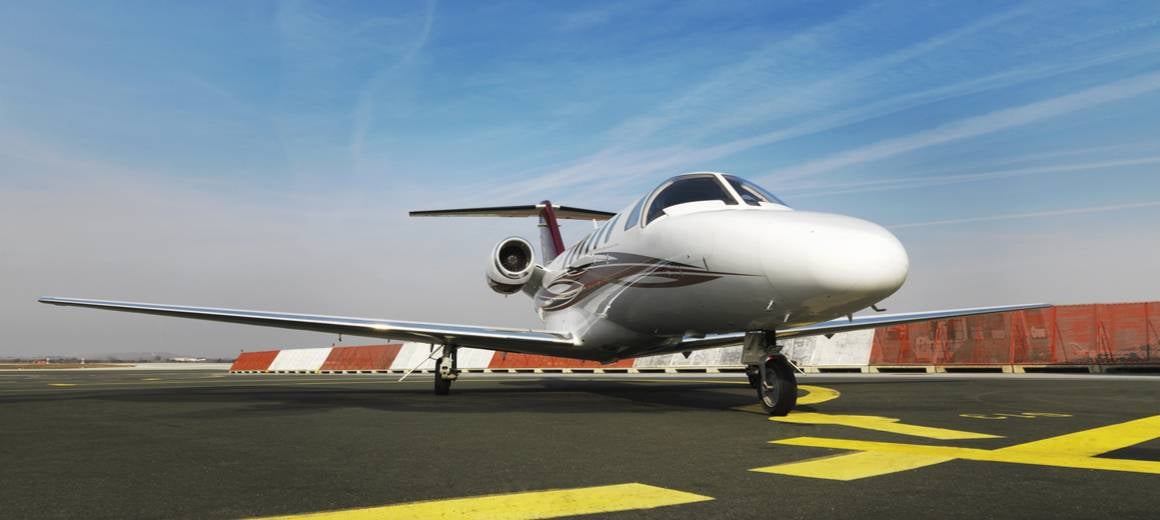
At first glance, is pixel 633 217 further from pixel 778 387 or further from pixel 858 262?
pixel 858 262

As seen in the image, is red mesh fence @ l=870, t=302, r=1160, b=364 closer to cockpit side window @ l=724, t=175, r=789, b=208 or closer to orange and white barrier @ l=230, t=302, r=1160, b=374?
orange and white barrier @ l=230, t=302, r=1160, b=374

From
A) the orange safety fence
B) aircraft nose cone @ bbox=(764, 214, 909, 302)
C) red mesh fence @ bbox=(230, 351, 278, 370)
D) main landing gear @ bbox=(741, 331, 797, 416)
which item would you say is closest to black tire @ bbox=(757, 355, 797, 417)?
main landing gear @ bbox=(741, 331, 797, 416)

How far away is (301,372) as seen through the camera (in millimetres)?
40469

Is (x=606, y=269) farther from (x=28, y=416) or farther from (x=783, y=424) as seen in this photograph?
(x=28, y=416)

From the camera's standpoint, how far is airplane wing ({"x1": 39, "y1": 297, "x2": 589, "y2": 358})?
10.9 meters

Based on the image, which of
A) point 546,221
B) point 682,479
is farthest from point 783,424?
point 546,221

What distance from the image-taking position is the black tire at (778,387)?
309 inches

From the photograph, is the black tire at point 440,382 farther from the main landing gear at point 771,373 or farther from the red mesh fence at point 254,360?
the red mesh fence at point 254,360

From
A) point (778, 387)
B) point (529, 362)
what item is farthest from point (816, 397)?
point (529, 362)

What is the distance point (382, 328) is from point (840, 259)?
7620 millimetres

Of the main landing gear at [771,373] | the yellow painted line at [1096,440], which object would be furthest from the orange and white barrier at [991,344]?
the yellow painted line at [1096,440]

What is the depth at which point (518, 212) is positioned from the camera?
68.9 feet

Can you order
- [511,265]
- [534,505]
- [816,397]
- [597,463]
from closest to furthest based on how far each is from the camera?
1. [534,505]
2. [597,463]
3. [816,397]
4. [511,265]

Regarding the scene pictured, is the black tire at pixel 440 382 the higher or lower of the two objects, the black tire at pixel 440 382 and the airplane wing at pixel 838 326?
the lower
